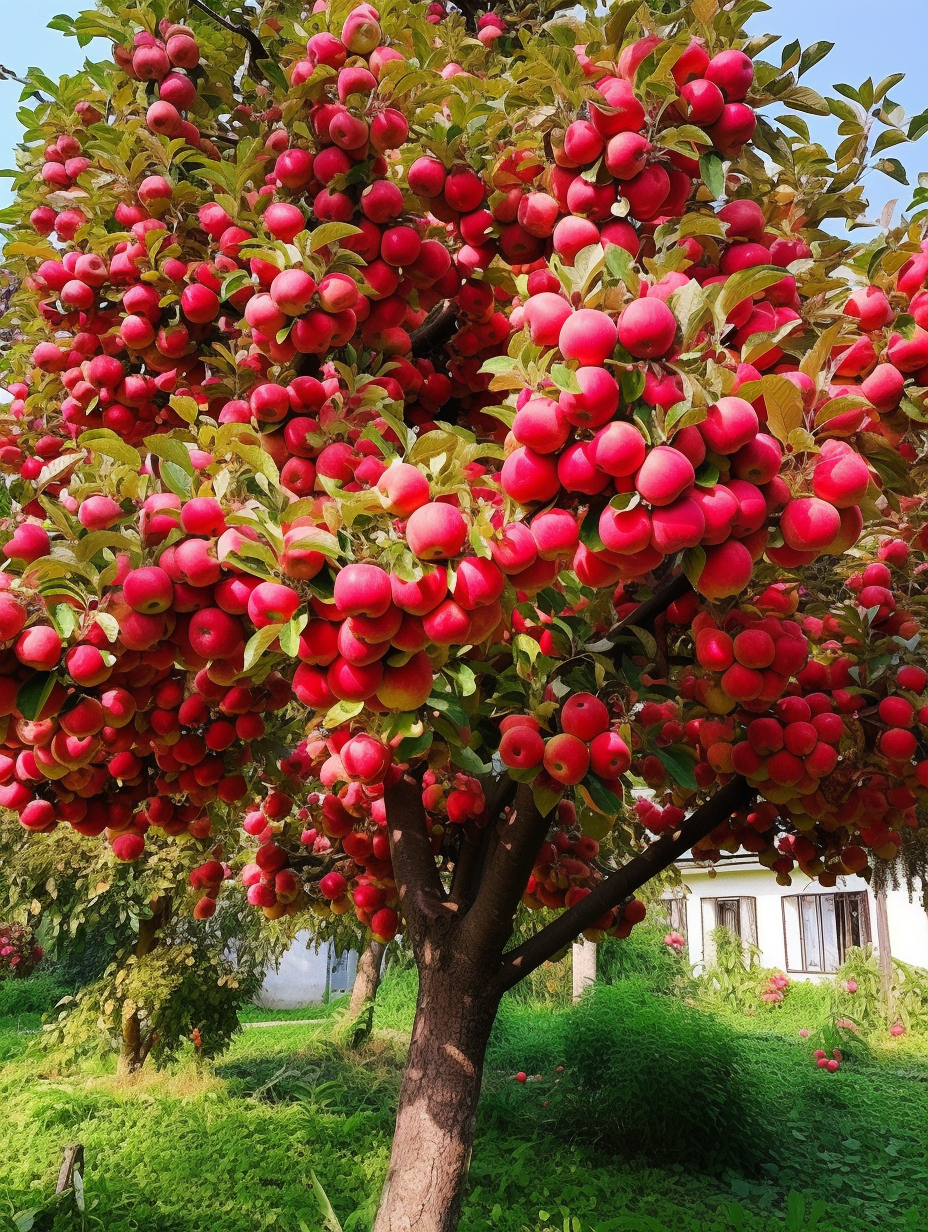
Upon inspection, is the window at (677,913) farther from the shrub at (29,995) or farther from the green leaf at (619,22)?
the green leaf at (619,22)

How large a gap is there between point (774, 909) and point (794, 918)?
0.38m

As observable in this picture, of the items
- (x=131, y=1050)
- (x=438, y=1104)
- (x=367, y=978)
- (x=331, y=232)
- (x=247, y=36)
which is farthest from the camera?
(x=367, y=978)

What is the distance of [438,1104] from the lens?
8.95 feet

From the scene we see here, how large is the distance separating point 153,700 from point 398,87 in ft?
5.08

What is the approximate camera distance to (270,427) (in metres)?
2.07

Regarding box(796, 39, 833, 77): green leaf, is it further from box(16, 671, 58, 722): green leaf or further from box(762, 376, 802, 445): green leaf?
box(16, 671, 58, 722): green leaf

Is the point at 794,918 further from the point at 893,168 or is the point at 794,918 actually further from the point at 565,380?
the point at 565,380

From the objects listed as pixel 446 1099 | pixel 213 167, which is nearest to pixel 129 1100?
pixel 446 1099

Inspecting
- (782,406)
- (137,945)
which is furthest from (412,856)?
(137,945)

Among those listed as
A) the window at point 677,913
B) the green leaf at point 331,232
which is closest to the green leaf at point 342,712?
the green leaf at point 331,232

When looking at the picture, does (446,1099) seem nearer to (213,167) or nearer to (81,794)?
(81,794)

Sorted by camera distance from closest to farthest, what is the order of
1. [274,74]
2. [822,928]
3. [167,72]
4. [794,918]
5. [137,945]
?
1. [274,74]
2. [167,72]
3. [137,945]
4. [822,928]
5. [794,918]

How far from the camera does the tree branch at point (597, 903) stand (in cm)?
290

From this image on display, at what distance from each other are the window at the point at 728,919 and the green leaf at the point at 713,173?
14.6 meters
